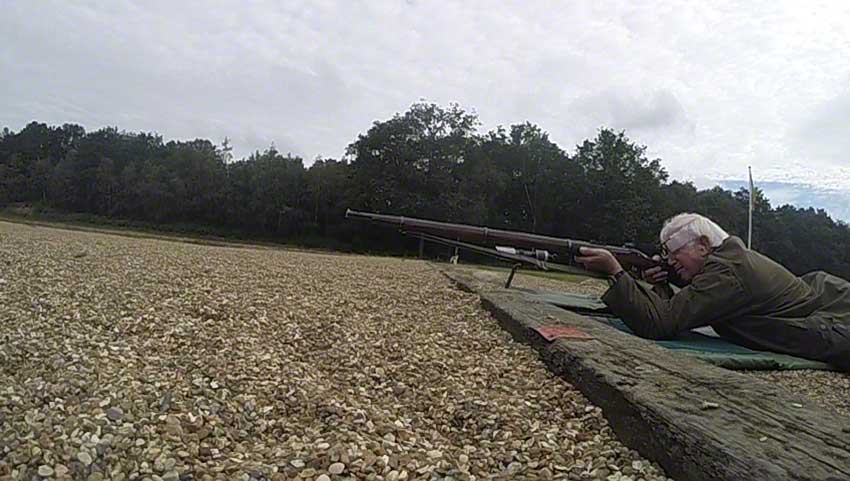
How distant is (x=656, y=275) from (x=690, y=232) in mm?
561

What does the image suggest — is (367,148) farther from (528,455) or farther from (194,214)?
(528,455)

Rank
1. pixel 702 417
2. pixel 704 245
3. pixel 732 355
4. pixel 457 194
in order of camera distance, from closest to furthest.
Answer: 1. pixel 702 417
2. pixel 732 355
3. pixel 704 245
4. pixel 457 194

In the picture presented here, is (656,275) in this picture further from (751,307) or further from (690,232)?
(751,307)

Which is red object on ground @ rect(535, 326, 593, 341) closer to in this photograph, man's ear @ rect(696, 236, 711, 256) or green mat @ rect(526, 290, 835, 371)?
green mat @ rect(526, 290, 835, 371)

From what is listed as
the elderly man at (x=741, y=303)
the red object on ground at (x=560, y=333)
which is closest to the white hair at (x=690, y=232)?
the elderly man at (x=741, y=303)

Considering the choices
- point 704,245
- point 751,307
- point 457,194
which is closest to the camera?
point 751,307

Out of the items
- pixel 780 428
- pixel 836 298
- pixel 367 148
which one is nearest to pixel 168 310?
pixel 780 428

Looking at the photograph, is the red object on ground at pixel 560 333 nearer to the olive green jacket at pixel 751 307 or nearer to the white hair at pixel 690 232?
the olive green jacket at pixel 751 307

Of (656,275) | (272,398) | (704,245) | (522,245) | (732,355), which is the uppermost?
(704,245)

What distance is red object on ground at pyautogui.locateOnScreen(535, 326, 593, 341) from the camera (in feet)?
11.1

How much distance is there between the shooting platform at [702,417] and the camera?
1562 mm

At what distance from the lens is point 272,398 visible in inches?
103

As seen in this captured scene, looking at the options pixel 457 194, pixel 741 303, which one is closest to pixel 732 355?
pixel 741 303

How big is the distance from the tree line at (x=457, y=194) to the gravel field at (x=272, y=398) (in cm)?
2720
